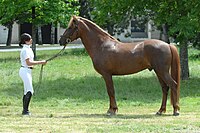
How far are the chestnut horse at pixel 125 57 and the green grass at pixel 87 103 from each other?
2.25 feet

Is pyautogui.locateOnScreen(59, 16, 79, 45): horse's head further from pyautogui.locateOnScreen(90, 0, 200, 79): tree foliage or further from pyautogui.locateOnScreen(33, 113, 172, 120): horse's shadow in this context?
pyautogui.locateOnScreen(90, 0, 200, 79): tree foliage

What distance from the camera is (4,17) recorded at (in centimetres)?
3278

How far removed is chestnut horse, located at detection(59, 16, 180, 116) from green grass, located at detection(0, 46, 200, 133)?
2.25 feet

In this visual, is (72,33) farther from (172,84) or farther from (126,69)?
(172,84)

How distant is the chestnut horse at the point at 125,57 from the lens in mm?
12633

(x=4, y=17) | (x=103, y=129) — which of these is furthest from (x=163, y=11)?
(x=4, y=17)

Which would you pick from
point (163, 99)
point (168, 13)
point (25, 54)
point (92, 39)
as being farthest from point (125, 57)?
point (168, 13)

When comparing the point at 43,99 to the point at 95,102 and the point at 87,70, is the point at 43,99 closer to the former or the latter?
the point at 95,102

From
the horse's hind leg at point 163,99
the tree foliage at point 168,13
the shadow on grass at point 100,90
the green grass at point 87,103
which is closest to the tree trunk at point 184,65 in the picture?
the tree foliage at point 168,13

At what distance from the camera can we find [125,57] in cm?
1282

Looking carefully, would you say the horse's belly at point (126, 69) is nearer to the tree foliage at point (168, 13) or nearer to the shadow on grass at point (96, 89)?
the shadow on grass at point (96, 89)

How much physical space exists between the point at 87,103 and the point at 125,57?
12.2ft

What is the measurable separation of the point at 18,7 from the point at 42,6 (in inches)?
65.4

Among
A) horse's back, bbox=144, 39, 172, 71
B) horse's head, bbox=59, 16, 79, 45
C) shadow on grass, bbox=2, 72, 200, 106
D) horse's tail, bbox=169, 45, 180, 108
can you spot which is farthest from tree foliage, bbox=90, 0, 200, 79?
horse's head, bbox=59, 16, 79, 45
